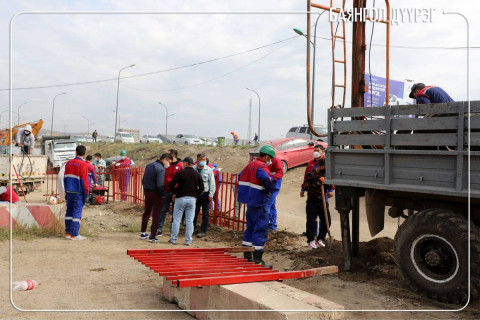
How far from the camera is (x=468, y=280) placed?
4895 millimetres

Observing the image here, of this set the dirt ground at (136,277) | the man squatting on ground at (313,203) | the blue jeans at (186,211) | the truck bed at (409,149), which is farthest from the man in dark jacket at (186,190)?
the truck bed at (409,149)

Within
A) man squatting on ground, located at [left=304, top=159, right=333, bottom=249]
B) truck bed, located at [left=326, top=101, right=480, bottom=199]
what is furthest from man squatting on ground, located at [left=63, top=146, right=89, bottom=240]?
truck bed, located at [left=326, top=101, right=480, bottom=199]

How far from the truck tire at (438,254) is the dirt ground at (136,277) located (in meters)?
0.19

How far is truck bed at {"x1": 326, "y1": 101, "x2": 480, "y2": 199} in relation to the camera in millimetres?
5020

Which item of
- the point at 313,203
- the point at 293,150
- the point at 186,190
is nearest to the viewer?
the point at 313,203

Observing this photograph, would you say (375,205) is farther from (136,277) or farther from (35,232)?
(35,232)

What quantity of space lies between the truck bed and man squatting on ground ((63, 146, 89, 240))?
5.38 meters

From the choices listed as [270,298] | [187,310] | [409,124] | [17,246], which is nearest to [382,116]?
[409,124]

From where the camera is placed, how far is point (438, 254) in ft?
17.6

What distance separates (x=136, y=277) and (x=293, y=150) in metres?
14.7

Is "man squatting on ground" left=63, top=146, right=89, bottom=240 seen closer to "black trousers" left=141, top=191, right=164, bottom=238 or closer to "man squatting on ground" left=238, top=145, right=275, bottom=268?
"black trousers" left=141, top=191, right=164, bottom=238

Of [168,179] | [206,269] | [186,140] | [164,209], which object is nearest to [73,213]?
[164,209]

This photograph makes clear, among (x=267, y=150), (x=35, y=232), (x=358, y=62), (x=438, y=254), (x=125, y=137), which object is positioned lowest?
(x=35, y=232)

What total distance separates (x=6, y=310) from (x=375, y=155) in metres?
4.67
